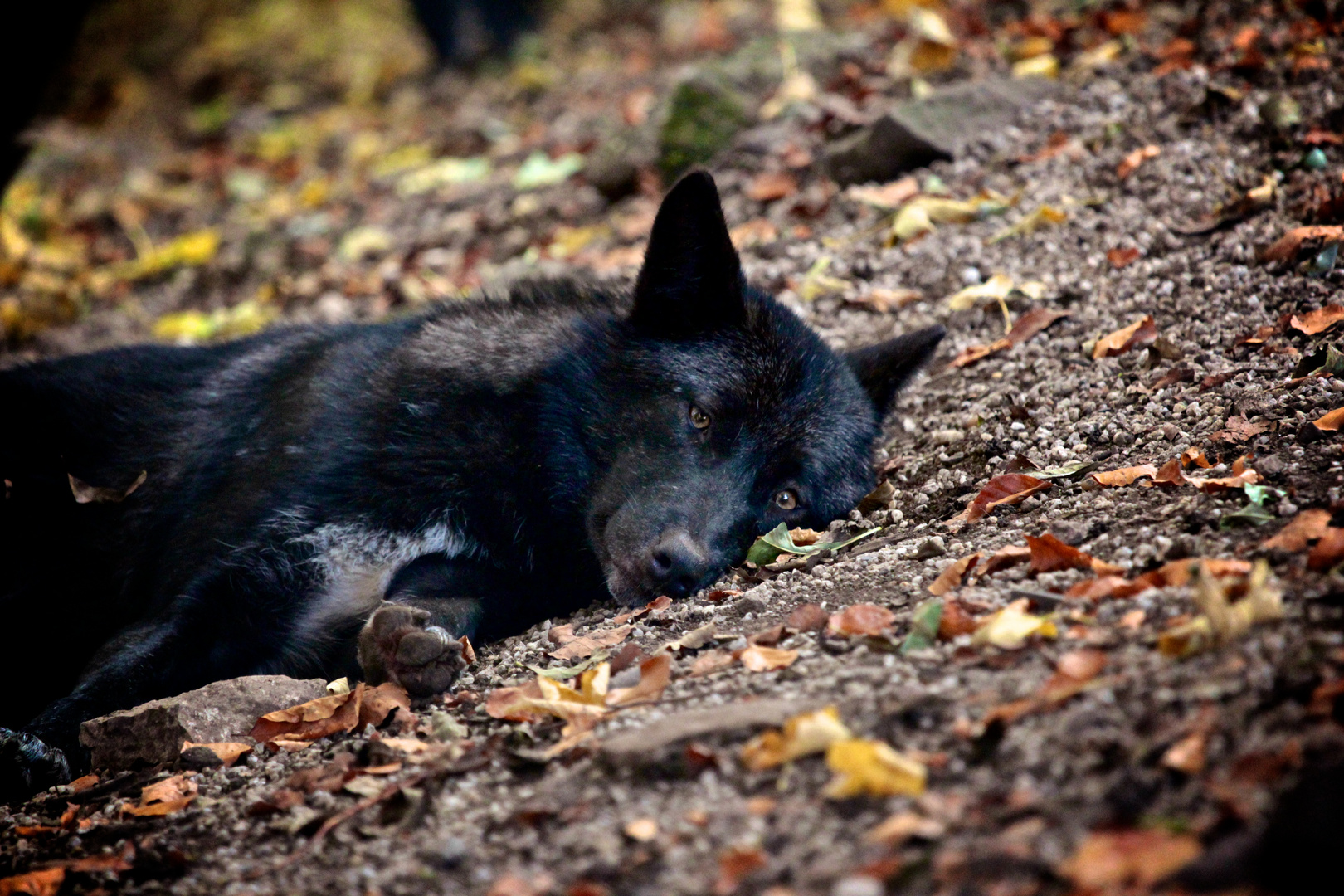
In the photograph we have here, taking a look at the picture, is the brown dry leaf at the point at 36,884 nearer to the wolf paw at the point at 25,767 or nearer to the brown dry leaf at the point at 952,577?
the wolf paw at the point at 25,767

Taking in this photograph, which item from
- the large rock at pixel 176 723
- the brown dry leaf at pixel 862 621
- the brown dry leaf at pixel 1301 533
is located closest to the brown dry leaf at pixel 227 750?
Answer: the large rock at pixel 176 723

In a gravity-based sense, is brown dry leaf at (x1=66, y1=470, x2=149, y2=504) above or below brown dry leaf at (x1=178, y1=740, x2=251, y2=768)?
above

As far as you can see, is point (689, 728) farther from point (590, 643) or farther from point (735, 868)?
point (590, 643)

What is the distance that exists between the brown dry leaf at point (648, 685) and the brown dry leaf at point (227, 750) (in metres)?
1.22

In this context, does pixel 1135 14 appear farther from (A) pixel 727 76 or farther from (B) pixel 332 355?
(B) pixel 332 355

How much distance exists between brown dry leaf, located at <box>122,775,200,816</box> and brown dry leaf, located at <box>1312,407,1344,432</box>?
3.55 metres

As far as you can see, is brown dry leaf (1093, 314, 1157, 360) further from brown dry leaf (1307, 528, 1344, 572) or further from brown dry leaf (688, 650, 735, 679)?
brown dry leaf (688, 650, 735, 679)

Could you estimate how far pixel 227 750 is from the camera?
3.41 meters

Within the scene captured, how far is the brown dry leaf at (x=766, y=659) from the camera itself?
302 centimetres

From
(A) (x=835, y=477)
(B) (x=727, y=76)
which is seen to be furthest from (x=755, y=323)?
(B) (x=727, y=76)

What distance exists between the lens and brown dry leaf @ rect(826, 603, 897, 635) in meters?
3.06

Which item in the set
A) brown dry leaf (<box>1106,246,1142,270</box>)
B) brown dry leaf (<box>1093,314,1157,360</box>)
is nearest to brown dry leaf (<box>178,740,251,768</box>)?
brown dry leaf (<box>1093,314,1157,360</box>)

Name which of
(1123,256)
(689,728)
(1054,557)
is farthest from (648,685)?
(1123,256)

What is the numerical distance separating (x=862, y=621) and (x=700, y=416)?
1.22 m
